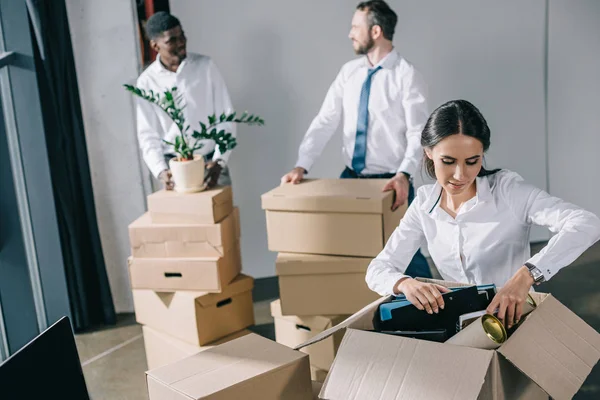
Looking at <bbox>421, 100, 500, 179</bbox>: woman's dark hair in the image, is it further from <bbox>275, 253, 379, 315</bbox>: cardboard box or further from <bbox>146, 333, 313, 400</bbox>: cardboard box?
<bbox>275, 253, 379, 315</bbox>: cardboard box

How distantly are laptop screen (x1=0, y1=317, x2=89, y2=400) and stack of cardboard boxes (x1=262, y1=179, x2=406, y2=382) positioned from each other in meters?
1.49

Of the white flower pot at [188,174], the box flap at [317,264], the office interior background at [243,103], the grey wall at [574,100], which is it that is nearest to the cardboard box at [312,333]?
the box flap at [317,264]

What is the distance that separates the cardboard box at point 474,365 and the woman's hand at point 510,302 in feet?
0.24

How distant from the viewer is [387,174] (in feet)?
10.9

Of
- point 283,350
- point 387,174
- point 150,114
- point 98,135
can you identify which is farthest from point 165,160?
point 283,350

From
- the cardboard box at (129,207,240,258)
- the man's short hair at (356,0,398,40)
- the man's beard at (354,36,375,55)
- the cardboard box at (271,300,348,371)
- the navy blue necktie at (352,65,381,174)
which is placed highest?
the man's short hair at (356,0,398,40)

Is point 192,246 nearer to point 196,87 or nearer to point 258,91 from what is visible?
point 196,87

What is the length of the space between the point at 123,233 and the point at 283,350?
2395 millimetres

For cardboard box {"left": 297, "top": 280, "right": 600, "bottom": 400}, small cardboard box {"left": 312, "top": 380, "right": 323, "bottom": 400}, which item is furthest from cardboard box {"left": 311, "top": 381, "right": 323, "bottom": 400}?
cardboard box {"left": 297, "top": 280, "right": 600, "bottom": 400}

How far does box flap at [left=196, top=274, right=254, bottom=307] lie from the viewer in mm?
3152

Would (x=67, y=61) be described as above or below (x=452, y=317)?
above

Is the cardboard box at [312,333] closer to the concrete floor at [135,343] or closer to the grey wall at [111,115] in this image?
the concrete floor at [135,343]

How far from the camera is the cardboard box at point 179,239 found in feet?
10.2

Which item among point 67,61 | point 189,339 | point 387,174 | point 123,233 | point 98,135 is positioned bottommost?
point 189,339
